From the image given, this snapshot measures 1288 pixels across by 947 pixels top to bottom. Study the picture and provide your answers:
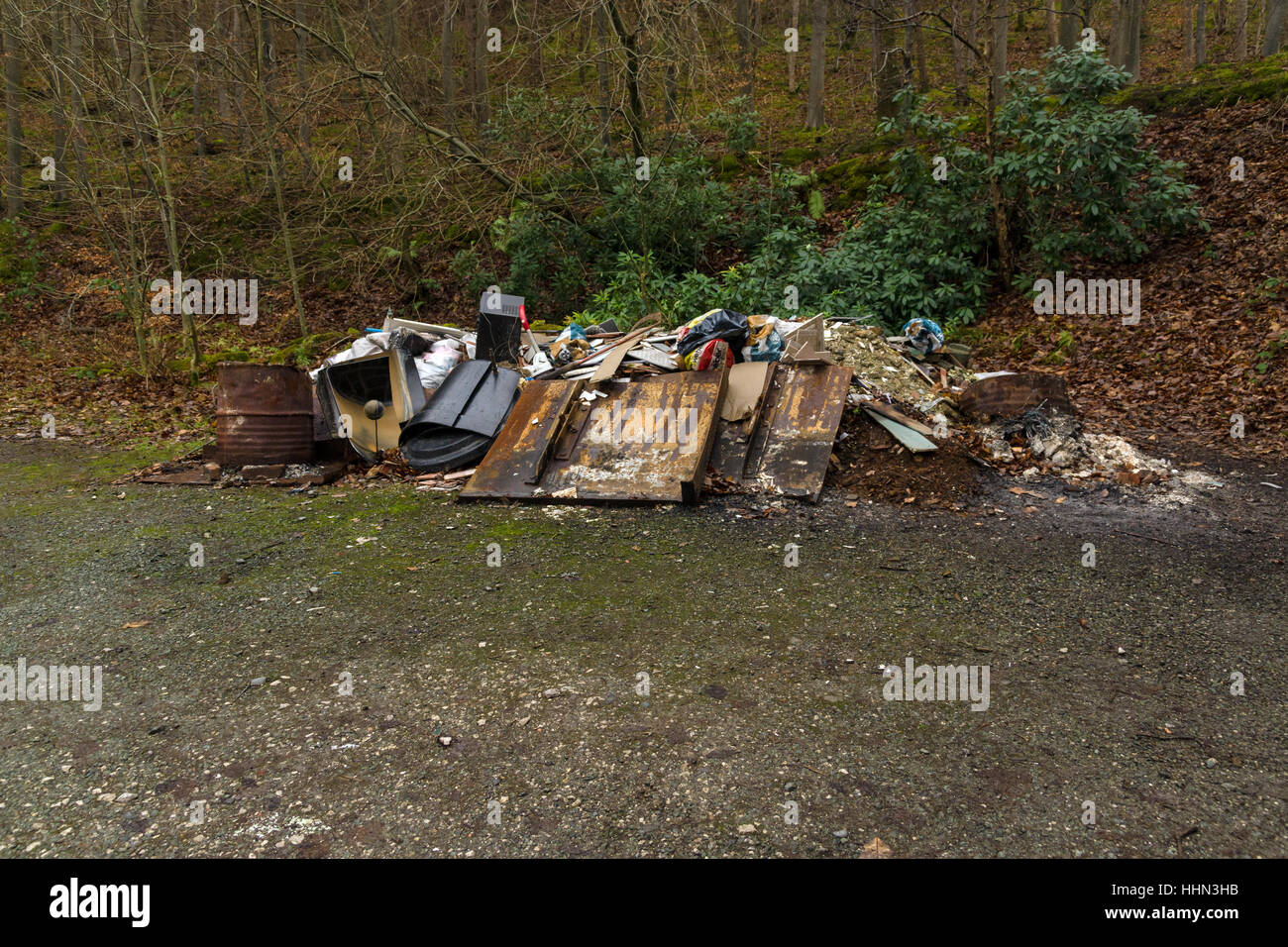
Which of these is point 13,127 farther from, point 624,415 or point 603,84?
point 624,415

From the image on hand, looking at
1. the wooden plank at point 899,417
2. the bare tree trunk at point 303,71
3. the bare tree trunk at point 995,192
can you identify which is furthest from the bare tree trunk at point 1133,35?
the bare tree trunk at point 303,71

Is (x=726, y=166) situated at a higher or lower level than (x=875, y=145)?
lower

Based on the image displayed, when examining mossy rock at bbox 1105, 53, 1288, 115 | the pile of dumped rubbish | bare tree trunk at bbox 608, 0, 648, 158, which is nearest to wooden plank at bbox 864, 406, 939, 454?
the pile of dumped rubbish

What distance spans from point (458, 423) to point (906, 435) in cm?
376

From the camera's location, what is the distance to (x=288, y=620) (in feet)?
13.7

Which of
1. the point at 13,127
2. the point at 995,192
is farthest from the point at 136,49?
the point at 995,192

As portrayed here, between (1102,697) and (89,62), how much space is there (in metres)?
12.8

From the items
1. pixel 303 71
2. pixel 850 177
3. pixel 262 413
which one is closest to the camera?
pixel 262 413

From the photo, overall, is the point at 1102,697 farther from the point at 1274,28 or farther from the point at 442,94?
the point at 1274,28

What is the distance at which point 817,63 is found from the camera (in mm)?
16641

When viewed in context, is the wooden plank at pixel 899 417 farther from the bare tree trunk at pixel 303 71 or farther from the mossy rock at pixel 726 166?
the mossy rock at pixel 726 166

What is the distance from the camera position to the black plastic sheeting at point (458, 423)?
23.0 feet

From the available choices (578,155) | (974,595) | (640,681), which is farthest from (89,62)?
(974,595)

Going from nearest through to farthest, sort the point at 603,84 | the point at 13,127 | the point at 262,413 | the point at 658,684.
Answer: the point at 658,684
the point at 262,413
the point at 603,84
the point at 13,127
